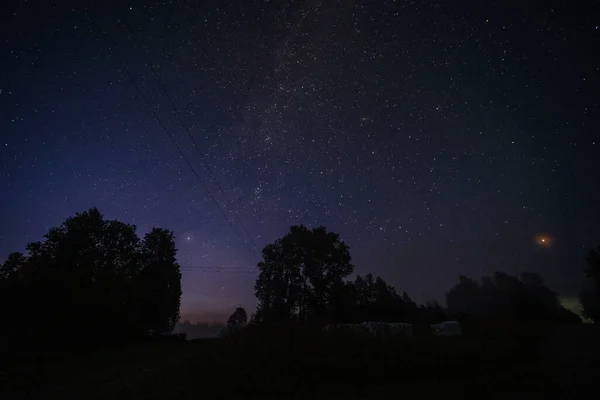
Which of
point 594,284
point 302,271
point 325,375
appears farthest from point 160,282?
→ point 594,284

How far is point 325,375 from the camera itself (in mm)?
12422

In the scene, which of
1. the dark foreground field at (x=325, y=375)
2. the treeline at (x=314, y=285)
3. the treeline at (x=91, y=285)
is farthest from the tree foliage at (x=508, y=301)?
the treeline at (x=91, y=285)

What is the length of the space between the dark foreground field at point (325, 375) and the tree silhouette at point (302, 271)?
33.4 meters

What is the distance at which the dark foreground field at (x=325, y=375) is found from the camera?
1084 centimetres

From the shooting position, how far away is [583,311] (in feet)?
224

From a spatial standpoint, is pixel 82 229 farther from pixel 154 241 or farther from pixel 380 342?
pixel 380 342

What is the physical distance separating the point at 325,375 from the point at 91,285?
31222 millimetres

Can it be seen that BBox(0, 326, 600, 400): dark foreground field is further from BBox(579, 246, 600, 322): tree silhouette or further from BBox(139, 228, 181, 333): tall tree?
BBox(579, 246, 600, 322): tree silhouette

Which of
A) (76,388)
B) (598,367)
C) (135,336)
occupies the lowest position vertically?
(598,367)

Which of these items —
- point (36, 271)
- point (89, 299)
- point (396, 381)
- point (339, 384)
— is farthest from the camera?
point (36, 271)

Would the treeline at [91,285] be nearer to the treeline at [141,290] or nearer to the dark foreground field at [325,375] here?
the treeline at [141,290]

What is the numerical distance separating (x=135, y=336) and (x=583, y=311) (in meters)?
94.3

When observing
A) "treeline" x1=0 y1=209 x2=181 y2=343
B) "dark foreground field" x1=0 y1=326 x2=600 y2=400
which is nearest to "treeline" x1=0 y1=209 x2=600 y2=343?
"treeline" x1=0 y1=209 x2=181 y2=343

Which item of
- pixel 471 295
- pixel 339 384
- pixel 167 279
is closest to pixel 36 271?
pixel 167 279
